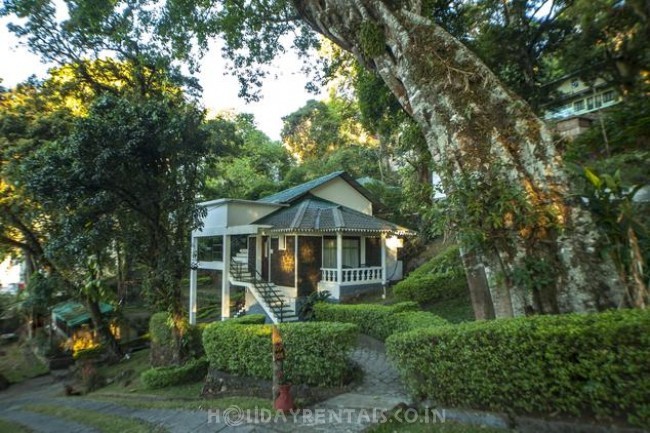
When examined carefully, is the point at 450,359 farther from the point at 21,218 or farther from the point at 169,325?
the point at 21,218

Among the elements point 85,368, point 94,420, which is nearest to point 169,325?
point 94,420

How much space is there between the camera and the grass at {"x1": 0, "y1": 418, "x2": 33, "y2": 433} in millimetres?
7994

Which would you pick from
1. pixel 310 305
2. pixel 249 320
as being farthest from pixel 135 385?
pixel 310 305

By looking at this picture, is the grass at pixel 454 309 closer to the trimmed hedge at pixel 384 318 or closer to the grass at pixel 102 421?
the trimmed hedge at pixel 384 318

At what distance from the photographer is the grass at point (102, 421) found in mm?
6480

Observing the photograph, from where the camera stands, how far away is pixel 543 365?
392cm

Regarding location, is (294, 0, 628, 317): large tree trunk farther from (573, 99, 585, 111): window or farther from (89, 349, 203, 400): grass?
(573, 99, 585, 111): window

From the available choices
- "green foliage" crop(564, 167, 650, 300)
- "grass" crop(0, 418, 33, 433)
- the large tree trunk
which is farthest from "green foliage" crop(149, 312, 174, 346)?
"green foliage" crop(564, 167, 650, 300)

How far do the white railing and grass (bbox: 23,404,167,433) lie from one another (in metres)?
9.25

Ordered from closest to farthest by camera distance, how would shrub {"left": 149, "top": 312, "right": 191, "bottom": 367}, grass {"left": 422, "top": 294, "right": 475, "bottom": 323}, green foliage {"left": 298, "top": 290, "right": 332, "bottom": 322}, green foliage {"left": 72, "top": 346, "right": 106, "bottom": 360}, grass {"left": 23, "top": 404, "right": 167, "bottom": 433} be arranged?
1. grass {"left": 23, "top": 404, "right": 167, "bottom": 433}
2. grass {"left": 422, "top": 294, "right": 475, "bottom": 323}
3. shrub {"left": 149, "top": 312, "right": 191, "bottom": 367}
4. green foliage {"left": 298, "top": 290, "right": 332, "bottom": 322}
5. green foliage {"left": 72, "top": 346, "right": 106, "bottom": 360}

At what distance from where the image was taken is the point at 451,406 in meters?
4.74

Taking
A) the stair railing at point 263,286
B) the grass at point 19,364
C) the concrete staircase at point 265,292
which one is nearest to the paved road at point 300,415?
the concrete staircase at point 265,292

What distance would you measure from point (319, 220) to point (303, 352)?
8.81 metres

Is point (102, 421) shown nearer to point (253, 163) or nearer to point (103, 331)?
point (103, 331)
